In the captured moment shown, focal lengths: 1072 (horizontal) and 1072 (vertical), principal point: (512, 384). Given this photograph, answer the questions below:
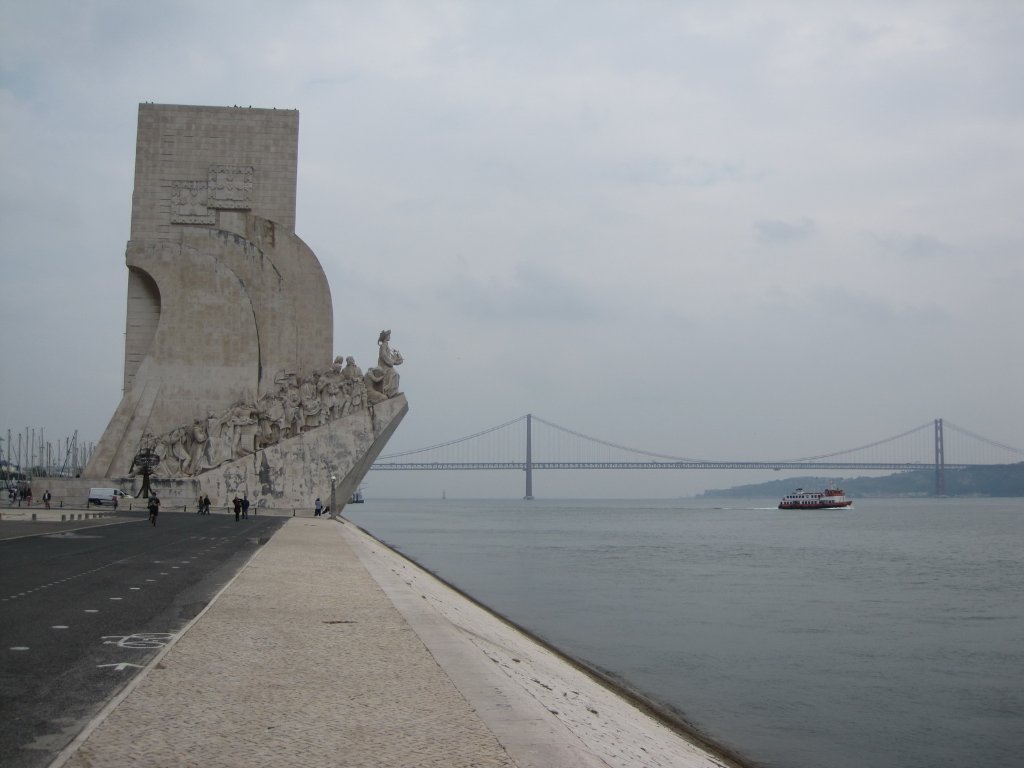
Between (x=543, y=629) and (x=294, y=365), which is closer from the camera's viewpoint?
(x=543, y=629)

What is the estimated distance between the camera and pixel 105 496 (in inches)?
809

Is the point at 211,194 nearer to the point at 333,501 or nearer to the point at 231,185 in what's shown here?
the point at 231,185

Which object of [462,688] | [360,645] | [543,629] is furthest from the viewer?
[543,629]

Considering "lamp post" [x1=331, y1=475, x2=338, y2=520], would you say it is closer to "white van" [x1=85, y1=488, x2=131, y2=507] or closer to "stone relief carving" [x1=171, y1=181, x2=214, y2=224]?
"white van" [x1=85, y1=488, x2=131, y2=507]

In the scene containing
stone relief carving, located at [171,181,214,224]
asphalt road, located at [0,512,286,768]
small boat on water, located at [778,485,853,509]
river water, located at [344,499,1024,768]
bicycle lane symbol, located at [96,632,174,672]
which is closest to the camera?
asphalt road, located at [0,512,286,768]

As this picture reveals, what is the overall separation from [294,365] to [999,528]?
66.6 feet

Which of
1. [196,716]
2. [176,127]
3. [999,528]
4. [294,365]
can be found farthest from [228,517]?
[999,528]

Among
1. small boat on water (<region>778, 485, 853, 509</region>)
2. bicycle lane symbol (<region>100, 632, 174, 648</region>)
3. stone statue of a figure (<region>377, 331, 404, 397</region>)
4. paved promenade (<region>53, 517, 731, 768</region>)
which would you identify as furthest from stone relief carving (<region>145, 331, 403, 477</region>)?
small boat on water (<region>778, 485, 853, 509</region>)

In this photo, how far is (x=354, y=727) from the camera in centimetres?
289

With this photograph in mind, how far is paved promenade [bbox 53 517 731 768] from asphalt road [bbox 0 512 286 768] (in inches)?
5.2

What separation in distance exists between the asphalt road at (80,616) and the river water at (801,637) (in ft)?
9.07

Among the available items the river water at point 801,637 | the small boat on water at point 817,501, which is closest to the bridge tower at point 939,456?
the small boat on water at point 817,501

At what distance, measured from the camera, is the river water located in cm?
560

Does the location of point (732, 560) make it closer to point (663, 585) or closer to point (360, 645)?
point (663, 585)
